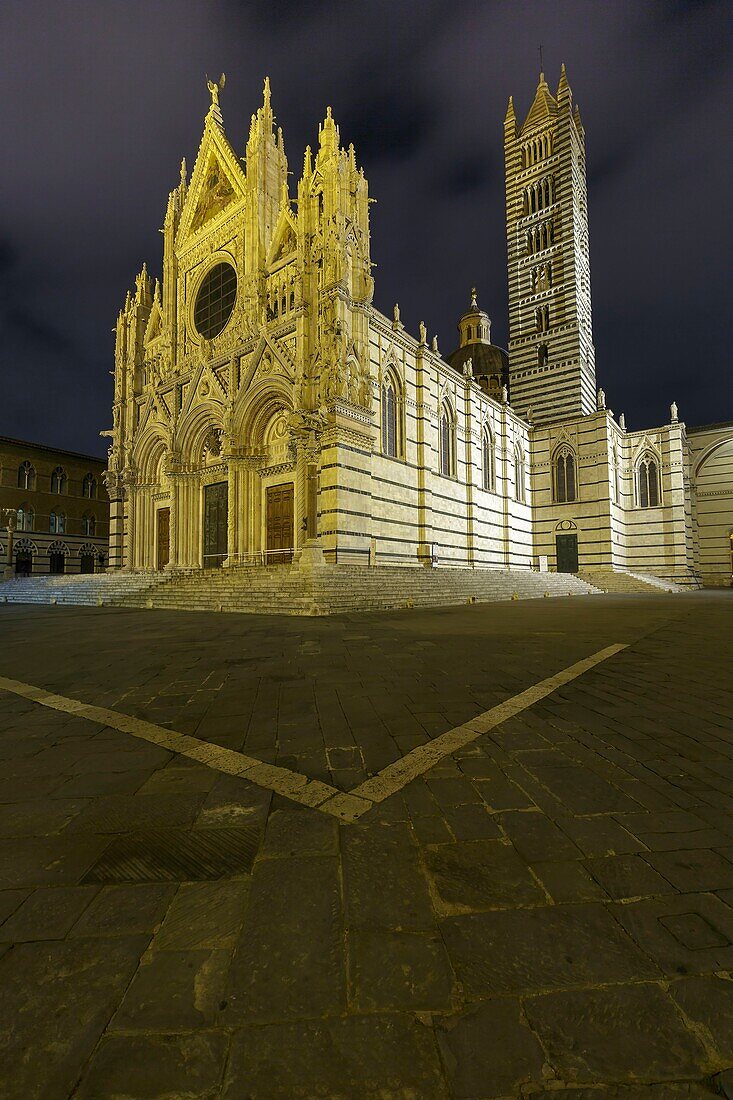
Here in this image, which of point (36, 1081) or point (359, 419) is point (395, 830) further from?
point (359, 419)

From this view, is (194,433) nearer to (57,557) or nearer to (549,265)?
(57,557)

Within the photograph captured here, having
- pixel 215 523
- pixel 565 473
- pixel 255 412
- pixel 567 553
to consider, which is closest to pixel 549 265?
pixel 565 473

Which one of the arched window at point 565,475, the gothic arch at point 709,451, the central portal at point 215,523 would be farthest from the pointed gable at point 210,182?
the gothic arch at point 709,451

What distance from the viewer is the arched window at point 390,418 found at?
22.4 metres

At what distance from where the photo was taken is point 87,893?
1.78m

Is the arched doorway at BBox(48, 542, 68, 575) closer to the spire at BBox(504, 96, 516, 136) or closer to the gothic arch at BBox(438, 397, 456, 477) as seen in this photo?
the gothic arch at BBox(438, 397, 456, 477)

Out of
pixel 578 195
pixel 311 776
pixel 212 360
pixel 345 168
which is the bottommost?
pixel 311 776

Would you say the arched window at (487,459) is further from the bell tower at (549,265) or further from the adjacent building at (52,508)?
the adjacent building at (52,508)

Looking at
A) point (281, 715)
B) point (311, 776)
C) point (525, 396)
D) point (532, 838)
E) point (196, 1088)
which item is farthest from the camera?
point (525, 396)

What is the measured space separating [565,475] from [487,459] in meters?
7.24

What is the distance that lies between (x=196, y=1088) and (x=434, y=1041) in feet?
1.93

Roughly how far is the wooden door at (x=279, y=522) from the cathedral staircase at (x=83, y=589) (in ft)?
16.1

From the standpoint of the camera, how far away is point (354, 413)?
19219 millimetres

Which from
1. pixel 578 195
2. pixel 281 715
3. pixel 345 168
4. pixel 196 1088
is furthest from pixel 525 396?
pixel 196 1088
